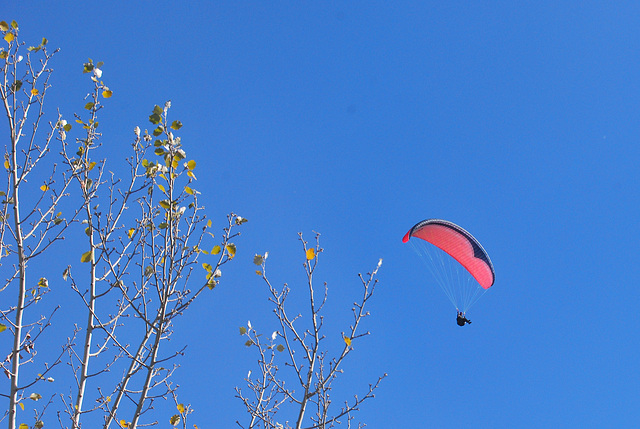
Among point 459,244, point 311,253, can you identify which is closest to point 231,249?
point 311,253

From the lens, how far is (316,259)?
5.36 m

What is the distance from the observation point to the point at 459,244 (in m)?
16.4

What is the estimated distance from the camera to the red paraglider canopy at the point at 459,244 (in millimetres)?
16062

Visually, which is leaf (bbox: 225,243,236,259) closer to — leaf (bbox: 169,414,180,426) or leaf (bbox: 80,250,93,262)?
leaf (bbox: 80,250,93,262)

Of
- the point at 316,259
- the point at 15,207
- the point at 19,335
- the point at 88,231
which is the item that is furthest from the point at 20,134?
the point at 316,259

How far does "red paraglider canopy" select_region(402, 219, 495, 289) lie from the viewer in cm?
1606

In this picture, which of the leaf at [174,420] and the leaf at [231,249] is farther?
the leaf at [174,420]

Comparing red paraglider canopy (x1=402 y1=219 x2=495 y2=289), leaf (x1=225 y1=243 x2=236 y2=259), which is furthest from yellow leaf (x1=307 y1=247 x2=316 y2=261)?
red paraglider canopy (x1=402 y1=219 x2=495 y2=289)

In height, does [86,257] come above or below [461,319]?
below

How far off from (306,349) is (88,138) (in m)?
2.77

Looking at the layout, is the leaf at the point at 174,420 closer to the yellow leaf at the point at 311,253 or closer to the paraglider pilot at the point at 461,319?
the yellow leaf at the point at 311,253

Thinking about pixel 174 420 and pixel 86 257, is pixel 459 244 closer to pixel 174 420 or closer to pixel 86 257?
pixel 174 420

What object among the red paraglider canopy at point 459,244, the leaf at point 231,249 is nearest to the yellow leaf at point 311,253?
the leaf at point 231,249

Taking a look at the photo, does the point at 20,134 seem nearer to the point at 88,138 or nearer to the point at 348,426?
the point at 88,138
